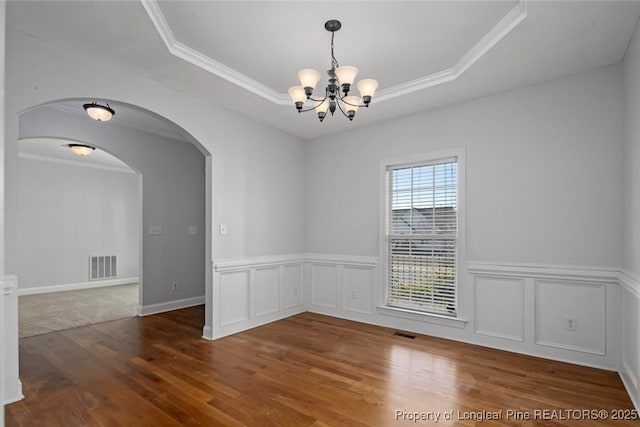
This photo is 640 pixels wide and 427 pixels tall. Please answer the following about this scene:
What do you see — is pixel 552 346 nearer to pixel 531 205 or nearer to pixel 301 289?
pixel 531 205

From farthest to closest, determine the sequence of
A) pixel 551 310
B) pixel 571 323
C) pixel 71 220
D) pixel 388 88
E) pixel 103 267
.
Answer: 1. pixel 103 267
2. pixel 71 220
3. pixel 388 88
4. pixel 551 310
5. pixel 571 323

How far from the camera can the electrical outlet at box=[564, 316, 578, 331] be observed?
3.21m

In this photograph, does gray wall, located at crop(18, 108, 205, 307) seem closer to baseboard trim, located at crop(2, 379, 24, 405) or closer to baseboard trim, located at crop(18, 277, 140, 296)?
baseboard trim, located at crop(2, 379, 24, 405)

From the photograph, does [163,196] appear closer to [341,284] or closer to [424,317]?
[341,284]

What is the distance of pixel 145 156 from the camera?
523cm

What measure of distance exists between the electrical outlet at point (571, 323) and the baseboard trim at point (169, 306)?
509cm

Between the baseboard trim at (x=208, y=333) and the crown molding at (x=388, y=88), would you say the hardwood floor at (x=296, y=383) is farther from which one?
the crown molding at (x=388, y=88)

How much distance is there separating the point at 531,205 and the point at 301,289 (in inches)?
130

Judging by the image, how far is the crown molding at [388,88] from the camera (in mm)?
2461

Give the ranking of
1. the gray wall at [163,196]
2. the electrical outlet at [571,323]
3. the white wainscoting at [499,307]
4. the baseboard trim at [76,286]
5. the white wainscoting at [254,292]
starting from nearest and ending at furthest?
the electrical outlet at [571,323]
the white wainscoting at [499,307]
the white wainscoting at [254,292]
the gray wall at [163,196]
the baseboard trim at [76,286]

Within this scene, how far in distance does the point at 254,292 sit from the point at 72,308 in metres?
3.32

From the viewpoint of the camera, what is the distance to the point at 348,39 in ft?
9.34

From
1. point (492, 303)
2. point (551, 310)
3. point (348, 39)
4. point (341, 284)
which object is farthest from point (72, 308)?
point (551, 310)

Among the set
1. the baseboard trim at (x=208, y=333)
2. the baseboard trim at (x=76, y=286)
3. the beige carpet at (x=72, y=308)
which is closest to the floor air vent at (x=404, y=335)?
the baseboard trim at (x=208, y=333)
